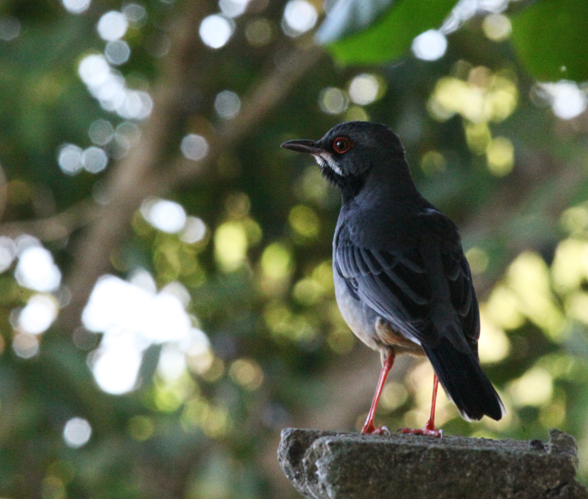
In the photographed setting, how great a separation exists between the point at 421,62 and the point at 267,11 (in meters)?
1.78

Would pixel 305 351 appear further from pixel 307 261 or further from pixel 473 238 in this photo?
pixel 473 238

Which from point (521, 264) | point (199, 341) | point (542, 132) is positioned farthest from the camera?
point (521, 264)

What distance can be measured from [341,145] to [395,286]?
1.20 meters

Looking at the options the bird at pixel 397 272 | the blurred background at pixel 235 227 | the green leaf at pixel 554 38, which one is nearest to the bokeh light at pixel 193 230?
the blurred background at pixel 235 227

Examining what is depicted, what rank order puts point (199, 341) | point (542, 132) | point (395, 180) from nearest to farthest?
point (395, 180) < point (542, 132) < point (199, 341)

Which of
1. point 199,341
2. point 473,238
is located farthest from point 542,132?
point 199,341

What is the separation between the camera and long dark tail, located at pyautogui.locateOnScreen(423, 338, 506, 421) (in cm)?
288

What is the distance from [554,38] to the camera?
2441 mm

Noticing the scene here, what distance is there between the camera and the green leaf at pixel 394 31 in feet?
7.50

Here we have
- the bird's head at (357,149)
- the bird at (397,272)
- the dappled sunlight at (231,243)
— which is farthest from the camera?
the dappled sunlight at (231,243)

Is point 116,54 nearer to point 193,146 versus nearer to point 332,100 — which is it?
point 193,146

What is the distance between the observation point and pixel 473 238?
727cm

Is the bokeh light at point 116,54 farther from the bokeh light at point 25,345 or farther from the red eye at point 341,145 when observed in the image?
the red eye at point 341,145

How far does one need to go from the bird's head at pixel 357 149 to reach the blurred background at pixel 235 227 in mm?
2400
